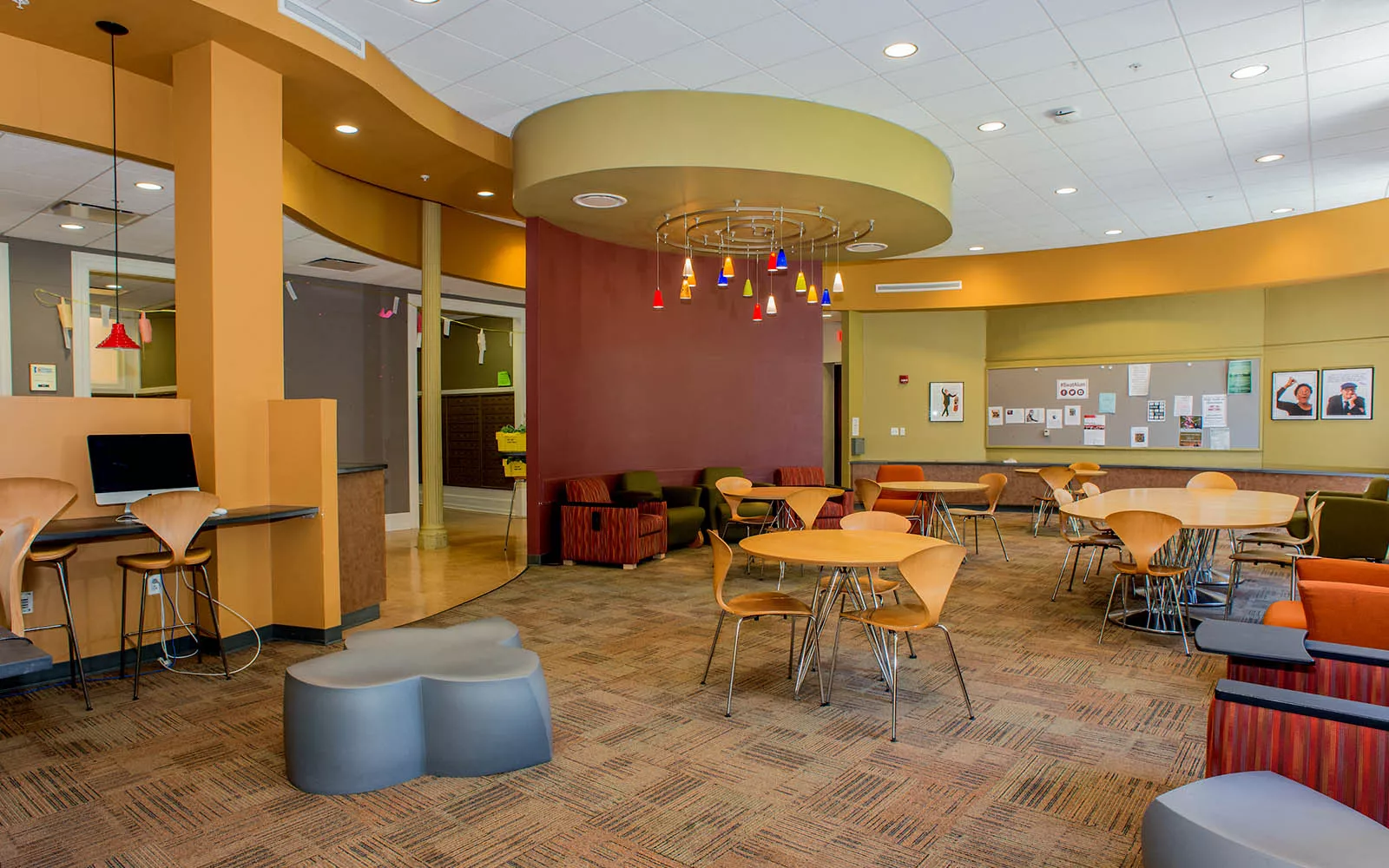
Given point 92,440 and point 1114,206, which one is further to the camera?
point 1114,206

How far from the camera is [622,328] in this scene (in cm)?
965

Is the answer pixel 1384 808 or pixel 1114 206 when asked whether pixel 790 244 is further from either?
pixel 1384 808

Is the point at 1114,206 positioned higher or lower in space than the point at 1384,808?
higher

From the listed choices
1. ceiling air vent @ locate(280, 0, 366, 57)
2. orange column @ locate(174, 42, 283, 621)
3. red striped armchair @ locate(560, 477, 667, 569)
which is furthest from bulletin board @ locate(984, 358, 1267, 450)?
orange column @ locate(174, 42, 283, 621)

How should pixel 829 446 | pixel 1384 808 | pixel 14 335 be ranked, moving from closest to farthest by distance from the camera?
pixel 1384 808 → pixel 14 335 → pixel 829 446

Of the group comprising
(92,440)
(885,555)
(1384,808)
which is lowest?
(1384,808)

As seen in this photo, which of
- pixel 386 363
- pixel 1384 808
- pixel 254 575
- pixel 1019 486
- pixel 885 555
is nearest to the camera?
pixel 1384 808

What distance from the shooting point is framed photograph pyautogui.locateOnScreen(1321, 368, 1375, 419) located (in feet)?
33.7

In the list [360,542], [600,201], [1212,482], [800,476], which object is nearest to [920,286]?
[800,476]

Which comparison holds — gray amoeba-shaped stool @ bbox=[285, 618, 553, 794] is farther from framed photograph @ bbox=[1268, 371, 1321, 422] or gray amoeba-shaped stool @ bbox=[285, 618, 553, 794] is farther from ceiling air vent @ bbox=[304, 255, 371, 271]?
framed photograph @ bbox=[1268, 371, 1321, 422]

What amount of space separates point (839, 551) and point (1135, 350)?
32.2ft

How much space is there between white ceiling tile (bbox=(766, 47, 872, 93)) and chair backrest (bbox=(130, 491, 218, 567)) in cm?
476

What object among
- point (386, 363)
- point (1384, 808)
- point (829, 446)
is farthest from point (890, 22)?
point (829, 446)

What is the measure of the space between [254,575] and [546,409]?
3.59m
